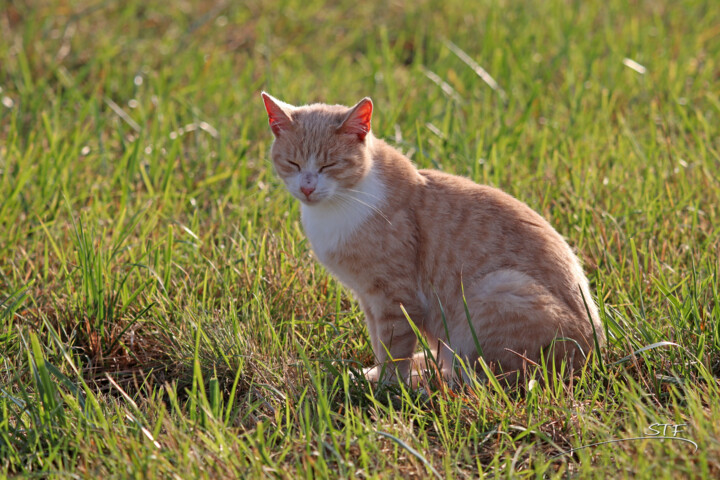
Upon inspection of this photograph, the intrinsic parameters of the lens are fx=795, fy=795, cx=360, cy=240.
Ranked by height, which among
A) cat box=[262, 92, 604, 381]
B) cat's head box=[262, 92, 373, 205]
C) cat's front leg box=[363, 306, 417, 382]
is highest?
cat's head box=[262, 92, 373, 205]

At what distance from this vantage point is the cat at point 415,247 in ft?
8.64

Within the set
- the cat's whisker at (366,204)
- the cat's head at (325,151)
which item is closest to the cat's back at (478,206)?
the cat's whisker at (366,204)

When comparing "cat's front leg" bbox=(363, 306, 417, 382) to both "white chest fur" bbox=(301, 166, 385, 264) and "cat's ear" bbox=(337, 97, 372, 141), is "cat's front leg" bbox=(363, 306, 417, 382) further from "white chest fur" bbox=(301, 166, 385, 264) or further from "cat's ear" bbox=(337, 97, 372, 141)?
"cat's ear" bbox=(337, 97, 372, 141)

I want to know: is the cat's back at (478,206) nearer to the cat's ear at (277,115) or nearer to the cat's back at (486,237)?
the cat's back at (486,237)

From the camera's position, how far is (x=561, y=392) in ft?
7.84

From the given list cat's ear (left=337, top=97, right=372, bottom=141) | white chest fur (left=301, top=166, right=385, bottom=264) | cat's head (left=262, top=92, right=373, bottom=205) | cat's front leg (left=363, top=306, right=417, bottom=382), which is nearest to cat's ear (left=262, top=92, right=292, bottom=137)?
cat's head (left=262, top=92, right=373, bottom=205)

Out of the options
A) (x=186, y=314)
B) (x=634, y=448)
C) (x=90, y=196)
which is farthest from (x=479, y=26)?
(x=634, y=448)

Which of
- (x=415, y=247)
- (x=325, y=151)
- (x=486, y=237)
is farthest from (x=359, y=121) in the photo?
(x=486, y=237)

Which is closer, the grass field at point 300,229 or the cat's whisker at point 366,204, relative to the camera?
the grass field at point 300,229

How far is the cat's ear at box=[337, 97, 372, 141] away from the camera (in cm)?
275

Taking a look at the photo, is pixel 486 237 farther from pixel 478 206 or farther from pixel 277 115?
pixel 277 115

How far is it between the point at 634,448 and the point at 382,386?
0.82 meters

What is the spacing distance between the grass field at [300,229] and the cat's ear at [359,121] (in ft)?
2.12

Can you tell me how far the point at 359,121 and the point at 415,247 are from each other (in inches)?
19.1
